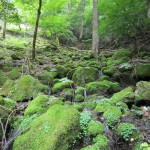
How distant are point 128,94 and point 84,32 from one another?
61.8ft

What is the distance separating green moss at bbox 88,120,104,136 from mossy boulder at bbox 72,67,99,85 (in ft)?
13.1

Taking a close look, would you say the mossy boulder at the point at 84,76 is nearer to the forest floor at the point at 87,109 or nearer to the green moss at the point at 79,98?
the forest floor at the point at 87,109

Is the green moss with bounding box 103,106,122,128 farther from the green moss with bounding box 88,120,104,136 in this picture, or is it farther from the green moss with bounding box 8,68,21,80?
the green moss with bounding box 8,68,21,80

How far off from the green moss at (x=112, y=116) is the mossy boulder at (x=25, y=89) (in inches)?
115

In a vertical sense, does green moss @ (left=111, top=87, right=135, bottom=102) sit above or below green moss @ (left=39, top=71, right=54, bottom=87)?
below

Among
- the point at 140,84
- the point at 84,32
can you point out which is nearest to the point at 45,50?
the point at 84,32

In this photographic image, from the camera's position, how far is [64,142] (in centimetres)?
398

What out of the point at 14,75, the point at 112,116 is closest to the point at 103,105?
the point at 112,116

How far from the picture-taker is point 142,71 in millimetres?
8117

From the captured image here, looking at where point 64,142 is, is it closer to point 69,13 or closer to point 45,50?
point 45,50

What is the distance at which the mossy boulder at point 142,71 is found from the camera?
803 cm

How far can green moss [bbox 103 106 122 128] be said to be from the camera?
476cm

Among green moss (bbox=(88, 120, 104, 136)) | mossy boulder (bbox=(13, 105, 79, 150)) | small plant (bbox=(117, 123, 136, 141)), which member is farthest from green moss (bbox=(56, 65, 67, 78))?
small plant (bbox=(117, 123, 136, 141))

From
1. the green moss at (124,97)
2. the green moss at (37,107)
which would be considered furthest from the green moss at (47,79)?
the green moss at (124,97)
